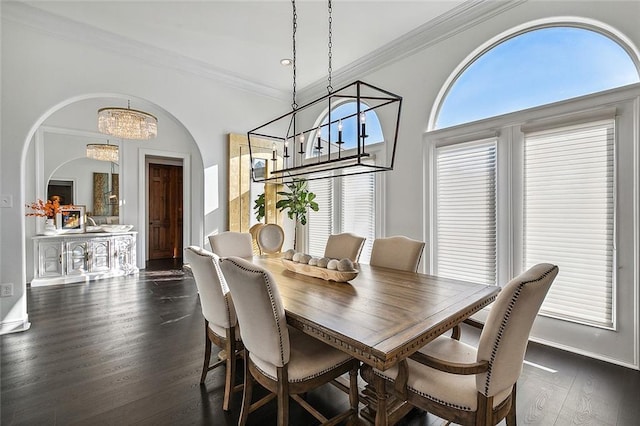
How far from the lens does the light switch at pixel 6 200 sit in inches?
118

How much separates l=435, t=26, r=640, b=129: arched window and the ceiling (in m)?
0.67

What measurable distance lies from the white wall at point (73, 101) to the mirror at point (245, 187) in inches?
5.1

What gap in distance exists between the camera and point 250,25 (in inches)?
133

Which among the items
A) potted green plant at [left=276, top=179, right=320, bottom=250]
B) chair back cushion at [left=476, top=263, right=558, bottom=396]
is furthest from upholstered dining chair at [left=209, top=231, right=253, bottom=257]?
chair back cushion at [left=476, top=263, right=558, bottom=396]

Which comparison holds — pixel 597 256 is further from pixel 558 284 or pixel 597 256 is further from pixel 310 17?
pixel 310 17

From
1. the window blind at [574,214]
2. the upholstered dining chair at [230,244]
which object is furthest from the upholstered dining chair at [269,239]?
the window blind at [574,214]

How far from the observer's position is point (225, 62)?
4.27 metres

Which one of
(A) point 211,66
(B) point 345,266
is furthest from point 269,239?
(A) point 211,66

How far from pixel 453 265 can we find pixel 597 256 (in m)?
1.23

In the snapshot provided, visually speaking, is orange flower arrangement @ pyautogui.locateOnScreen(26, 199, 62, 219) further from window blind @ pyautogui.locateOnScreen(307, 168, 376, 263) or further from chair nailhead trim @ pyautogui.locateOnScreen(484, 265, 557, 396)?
chair nailhead trim @ pyautogui.locateOnScreen(484, 265, 557, 396)

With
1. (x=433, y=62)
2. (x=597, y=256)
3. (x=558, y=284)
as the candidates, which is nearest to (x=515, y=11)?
(x=433, y=62)

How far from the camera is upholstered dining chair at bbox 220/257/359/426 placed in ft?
4.71

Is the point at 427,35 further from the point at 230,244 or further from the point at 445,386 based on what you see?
the point at 445,386

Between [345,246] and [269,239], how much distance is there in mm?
1127
